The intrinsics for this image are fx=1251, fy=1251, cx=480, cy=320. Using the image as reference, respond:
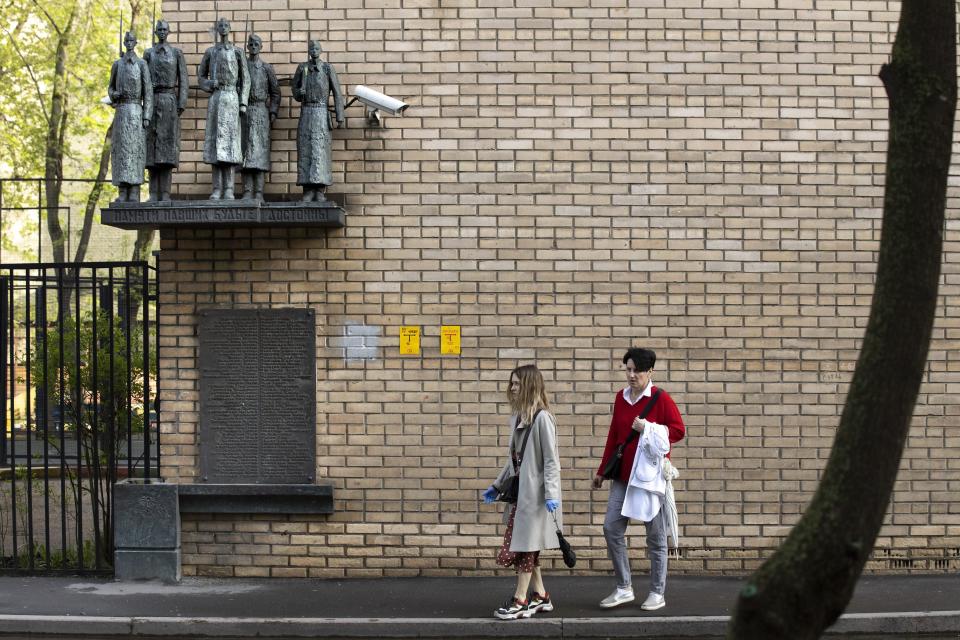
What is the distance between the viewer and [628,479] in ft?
25.7

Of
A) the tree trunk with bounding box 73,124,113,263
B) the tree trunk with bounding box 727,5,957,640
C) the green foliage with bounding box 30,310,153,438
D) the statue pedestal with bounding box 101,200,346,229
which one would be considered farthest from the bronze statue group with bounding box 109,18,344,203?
the tree trunk with bounding box 73,124,113,263

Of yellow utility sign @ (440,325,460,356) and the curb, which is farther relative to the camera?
yellow utility sign @ (440,325,460,356)

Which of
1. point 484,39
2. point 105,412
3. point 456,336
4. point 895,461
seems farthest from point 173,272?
point 895,461

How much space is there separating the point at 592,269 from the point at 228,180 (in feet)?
8.76

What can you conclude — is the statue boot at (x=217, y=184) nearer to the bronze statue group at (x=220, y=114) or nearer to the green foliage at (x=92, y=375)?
the bronze statue group at (x=220, y=114)

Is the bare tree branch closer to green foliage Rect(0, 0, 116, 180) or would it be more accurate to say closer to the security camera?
green foliage Rect(0, 0, 116, 180)

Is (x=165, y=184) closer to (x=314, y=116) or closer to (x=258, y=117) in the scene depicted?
(x=258, y=117)

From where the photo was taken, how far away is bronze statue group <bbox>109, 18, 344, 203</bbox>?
28.6ft

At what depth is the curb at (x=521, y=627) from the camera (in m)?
7.54

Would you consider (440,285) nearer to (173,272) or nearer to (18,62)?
(173,272)

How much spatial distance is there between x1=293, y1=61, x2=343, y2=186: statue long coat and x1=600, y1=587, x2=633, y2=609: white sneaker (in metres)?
3.45

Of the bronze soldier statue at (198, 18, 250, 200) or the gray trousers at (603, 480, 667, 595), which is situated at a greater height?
the bronze soldier statue at (198, 18, 250, 200)

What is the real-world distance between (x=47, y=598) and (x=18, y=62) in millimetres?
12806

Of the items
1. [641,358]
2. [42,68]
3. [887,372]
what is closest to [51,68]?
[42,68]
